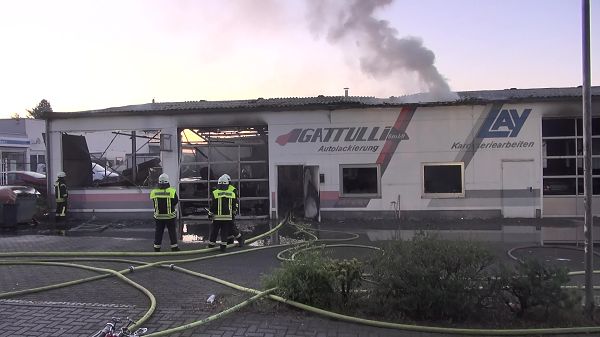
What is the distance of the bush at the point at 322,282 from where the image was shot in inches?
226

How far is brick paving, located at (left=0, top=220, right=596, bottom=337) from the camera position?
526cm

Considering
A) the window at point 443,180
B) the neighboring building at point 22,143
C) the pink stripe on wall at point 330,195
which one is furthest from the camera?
the neighboring building at point 22,143

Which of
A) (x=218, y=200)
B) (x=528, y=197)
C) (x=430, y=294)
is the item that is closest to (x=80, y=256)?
(x=218, y=200)

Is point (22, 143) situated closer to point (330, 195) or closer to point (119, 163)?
point (119, 163)

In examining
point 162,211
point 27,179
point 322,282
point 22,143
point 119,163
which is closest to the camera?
point 322,282

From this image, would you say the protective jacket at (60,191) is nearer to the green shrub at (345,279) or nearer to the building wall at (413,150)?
the building wall at (413,150)

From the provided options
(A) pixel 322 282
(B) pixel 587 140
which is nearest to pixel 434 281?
(A) pixel 322 282

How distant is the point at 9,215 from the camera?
1503cm

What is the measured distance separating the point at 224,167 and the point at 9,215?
22.2ft

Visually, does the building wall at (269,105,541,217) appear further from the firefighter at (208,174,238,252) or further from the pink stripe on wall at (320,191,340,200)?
the firefighter at (208,174,238,252)

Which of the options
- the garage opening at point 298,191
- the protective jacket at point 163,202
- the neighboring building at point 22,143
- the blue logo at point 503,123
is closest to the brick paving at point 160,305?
the protective jacket at point 163,202

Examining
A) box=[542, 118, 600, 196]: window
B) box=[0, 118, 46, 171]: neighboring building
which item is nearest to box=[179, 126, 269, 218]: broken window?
box=[542, 118, 600, 196]: window

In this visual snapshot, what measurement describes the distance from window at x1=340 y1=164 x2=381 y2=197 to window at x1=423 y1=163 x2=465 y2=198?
1.58 metres

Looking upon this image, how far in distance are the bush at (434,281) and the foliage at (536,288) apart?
0.77 feet
